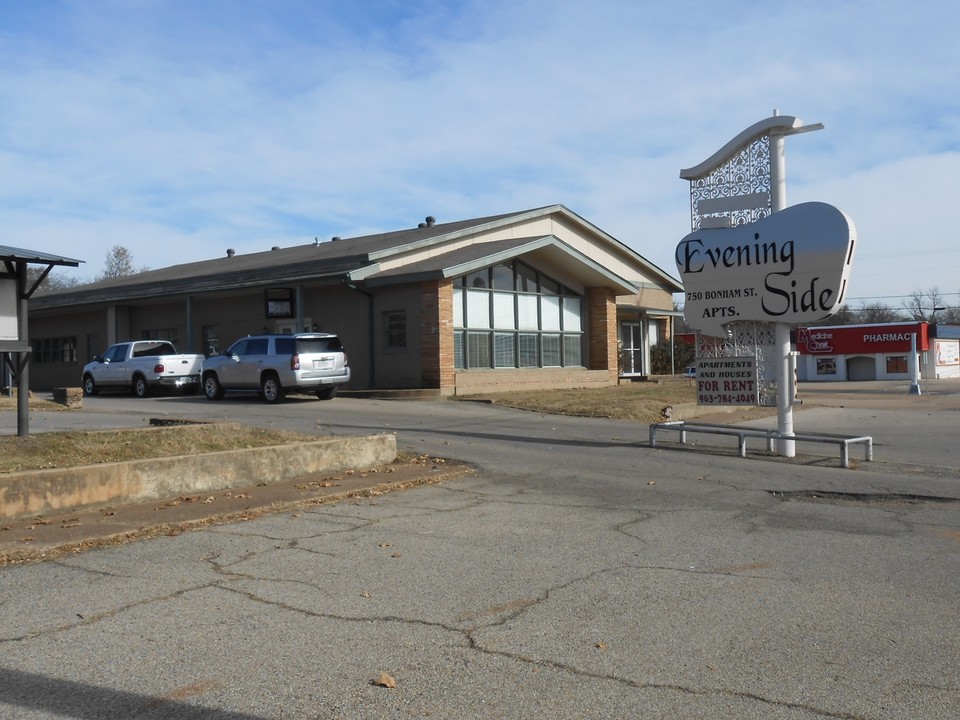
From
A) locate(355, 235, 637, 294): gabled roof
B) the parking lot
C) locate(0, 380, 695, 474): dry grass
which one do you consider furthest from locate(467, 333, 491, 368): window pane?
the parking lot

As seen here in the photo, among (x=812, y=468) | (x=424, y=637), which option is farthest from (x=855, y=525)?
(x=424, y=637)

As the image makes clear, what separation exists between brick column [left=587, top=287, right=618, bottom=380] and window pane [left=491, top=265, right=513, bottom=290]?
3.92m

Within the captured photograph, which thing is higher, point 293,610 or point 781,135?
point 781,135

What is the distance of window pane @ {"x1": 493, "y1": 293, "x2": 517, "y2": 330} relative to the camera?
92.1 feet

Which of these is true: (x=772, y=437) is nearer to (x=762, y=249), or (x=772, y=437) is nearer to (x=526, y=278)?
(x=762, y=249)

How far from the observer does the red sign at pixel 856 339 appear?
59500mm

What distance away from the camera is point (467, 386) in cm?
2586

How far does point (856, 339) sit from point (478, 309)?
41740 mm

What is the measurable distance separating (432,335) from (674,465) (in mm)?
12866

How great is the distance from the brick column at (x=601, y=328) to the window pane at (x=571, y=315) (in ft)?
1.84

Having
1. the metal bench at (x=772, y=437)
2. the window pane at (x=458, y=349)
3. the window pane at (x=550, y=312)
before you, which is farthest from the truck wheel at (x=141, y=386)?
the metal bench at (x=772, y=437)

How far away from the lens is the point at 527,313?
95.9 ft

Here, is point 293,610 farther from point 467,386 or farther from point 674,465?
point 467,386

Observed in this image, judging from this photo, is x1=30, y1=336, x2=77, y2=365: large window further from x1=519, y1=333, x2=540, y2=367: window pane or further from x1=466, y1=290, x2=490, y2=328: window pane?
x1=519, y1=333, x2=540, y2=367: window pane
